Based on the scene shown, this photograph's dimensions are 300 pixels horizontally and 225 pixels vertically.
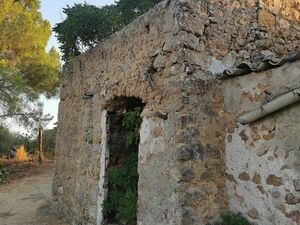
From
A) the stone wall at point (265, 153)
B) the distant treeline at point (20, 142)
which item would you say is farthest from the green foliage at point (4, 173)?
the stone wall at point (265, 153)

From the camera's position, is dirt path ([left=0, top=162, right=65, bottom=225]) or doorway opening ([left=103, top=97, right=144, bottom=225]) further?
dirt path ([left=0, top=162, right=65, bottom=225])

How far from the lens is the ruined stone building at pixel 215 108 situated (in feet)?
11.9

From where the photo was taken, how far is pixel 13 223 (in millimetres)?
6988

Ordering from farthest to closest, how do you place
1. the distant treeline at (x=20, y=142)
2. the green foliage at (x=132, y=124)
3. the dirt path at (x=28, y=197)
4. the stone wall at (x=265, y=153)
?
1. the distant treeline at (x=20, y=142)
2. the dirt path at (x=28, y=197)
3. the green foliage at (x=132, y=124)
4. the stone wall at (x=265, y=153)

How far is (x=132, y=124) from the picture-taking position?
5441mm

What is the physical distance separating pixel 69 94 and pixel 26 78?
5.12 metres

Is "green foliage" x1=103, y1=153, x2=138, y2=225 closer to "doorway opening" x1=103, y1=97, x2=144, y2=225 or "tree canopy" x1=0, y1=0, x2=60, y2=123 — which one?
"doorway opening" x1=103, y1=97, x2=144, y2=225

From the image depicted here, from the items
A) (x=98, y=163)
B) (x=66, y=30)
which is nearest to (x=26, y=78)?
(x=66, y=30)

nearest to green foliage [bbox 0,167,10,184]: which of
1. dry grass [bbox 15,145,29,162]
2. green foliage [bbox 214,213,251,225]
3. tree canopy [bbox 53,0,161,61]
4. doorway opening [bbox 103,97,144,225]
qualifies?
dry grass [bbox 15,145,29,162]

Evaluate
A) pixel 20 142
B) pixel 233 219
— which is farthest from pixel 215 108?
pixel 20 142

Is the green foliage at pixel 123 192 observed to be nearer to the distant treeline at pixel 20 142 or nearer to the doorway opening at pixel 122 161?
the doorway opening at pixel 122 161

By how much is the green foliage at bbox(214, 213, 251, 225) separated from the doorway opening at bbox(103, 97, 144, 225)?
136 cm

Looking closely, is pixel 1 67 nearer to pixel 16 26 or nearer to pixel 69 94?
pixel 16 26

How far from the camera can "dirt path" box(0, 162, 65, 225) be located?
23.7 ft
